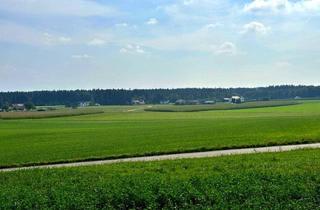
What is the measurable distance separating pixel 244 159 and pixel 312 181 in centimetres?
723

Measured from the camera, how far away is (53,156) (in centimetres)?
3509

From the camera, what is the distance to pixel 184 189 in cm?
1628

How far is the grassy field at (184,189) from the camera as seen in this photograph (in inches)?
590

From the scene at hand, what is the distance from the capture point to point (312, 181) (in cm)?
1706

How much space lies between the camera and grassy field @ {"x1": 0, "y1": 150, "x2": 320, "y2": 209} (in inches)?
590

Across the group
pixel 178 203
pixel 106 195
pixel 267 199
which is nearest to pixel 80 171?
pixel 106 195

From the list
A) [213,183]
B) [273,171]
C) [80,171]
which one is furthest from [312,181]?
[80,171]

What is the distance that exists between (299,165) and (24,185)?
11.7m

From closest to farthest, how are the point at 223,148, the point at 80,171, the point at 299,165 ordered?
the point at 299,165, the point at 80,171, the point at 223,148

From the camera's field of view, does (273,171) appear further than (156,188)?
Yes

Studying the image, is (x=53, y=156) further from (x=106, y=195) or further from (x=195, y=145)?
(x=106, y=195)

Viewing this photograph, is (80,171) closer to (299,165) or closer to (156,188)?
(156,188)

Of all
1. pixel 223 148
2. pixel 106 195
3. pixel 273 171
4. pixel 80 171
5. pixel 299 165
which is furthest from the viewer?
pixel 223 148

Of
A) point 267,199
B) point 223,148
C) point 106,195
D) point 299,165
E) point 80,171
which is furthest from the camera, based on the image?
point 223,148
